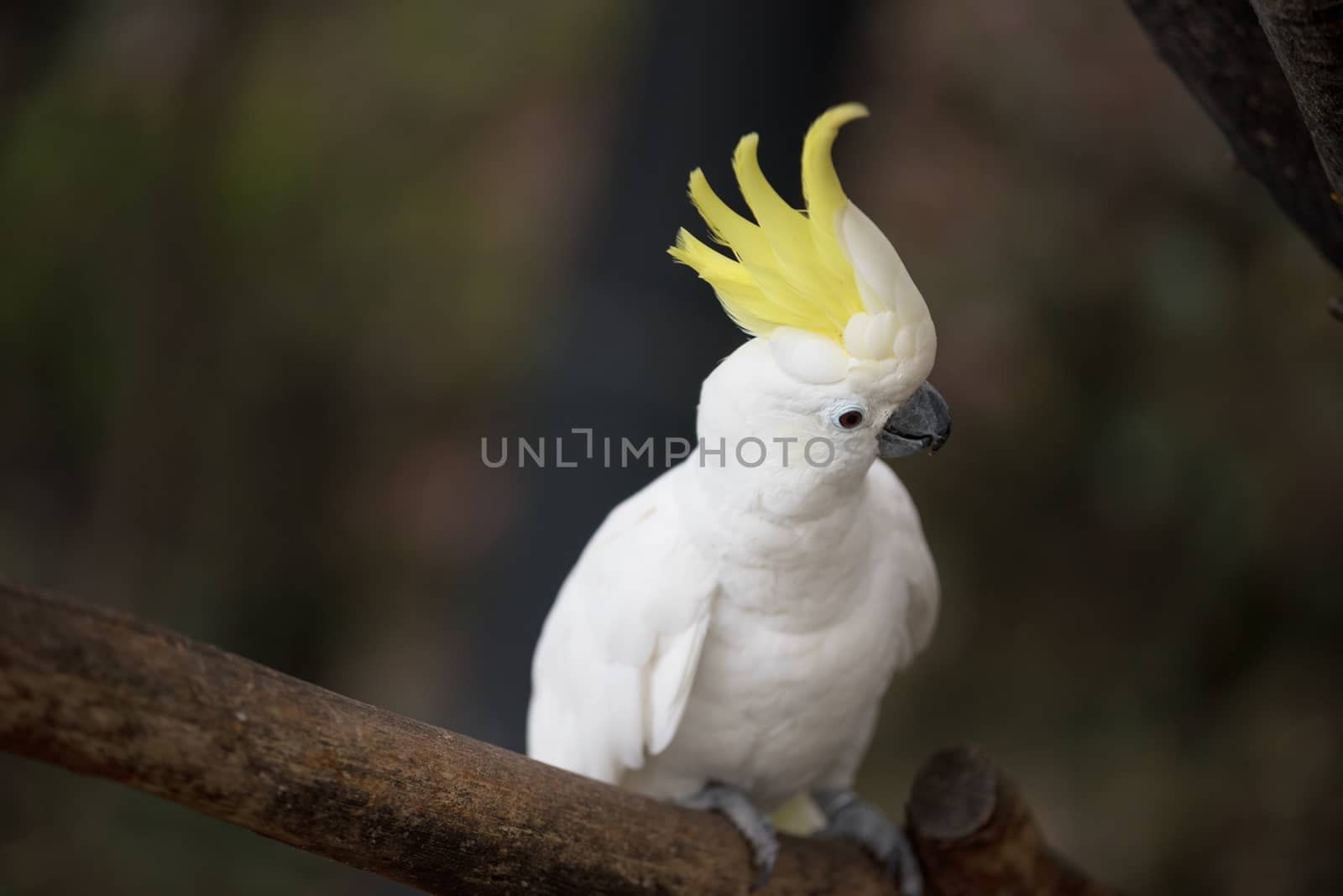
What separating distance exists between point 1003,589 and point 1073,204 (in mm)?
1299

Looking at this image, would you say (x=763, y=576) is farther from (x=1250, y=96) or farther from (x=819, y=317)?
(x=1250, y=96)

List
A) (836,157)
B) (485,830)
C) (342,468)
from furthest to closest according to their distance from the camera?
(342,468) < (836,157) < (485,830)

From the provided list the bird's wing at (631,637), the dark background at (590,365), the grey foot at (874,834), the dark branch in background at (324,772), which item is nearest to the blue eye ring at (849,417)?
the bird's wing at (631,637)

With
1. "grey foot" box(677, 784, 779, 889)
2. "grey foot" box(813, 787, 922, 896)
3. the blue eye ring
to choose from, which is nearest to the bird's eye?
the blue eye ring

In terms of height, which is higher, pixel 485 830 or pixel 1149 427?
pixel 1149 427

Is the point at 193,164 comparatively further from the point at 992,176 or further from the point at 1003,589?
the point at 1003,589

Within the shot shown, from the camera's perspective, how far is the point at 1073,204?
3.76 m

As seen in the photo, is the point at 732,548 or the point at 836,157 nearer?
the point at 732,548

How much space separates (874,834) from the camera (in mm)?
1961

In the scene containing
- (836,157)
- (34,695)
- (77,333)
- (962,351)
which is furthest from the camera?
(77,333)

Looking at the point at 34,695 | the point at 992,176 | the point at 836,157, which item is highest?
the point at 992,176

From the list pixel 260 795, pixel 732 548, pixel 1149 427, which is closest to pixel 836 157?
pixel 1149 427

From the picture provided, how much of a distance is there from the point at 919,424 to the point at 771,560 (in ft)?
0.99

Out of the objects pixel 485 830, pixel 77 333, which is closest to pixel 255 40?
pixel 77 333
